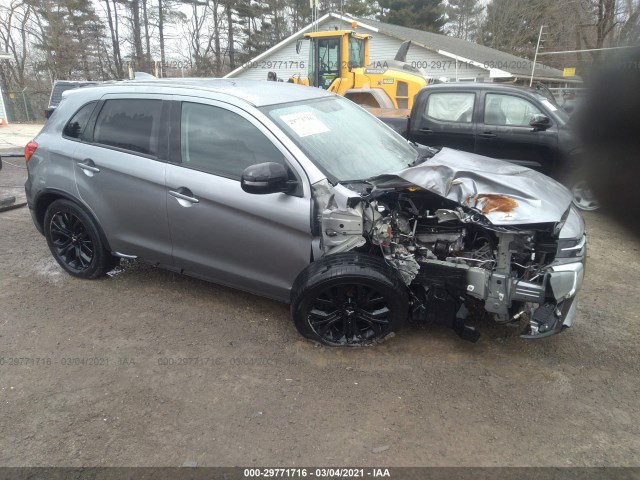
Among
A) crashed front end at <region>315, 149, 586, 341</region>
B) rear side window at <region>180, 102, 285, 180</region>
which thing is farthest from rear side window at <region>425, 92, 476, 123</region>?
rear side window at <region>180, 102, 285, 180</region>

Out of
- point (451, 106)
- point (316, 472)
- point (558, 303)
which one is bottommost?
point (316, 472)

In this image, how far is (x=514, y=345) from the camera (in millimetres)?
3332

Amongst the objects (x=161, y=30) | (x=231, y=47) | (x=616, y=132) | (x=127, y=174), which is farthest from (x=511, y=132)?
(x=161, y=30)

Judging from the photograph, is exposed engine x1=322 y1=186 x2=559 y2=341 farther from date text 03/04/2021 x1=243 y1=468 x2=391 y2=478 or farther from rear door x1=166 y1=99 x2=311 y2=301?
date text 03/04/2021 x1=243 y1=468 x2=391 y2=478

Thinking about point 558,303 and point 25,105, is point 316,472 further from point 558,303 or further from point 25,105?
point 25,105

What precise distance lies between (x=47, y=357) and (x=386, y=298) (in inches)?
94.1

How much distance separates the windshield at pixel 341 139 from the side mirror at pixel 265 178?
0.27 meters

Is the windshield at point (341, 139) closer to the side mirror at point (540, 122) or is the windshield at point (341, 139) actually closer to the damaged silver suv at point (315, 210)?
the damaged silver suv at point (315, 210)

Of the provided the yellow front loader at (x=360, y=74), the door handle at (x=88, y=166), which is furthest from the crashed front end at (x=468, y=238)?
the yellow front loader at (x=360, y=74)

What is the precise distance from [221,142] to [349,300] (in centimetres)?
150

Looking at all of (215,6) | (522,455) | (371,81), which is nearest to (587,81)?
(522,455)

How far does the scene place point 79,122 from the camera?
4.13 metres

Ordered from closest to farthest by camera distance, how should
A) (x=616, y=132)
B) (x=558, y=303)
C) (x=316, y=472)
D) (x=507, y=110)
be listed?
1. (x=616, y=132)
2. (x=316, y=472)
3. (x=558, y=303)
4. (x=507, y=110)

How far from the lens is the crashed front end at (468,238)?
2.80 metres
